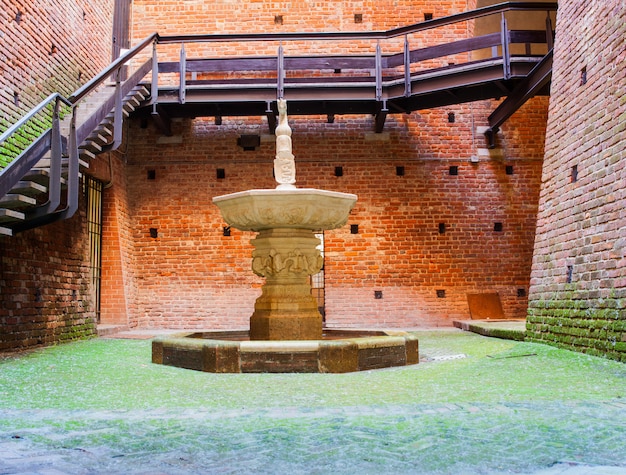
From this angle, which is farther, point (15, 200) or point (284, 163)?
point (284, 163)

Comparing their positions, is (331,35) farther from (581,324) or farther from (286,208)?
(581,324)

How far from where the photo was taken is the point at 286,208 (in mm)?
6594

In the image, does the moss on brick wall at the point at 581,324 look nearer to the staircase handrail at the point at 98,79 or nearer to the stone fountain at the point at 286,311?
the stone fountain at the point at 286,311

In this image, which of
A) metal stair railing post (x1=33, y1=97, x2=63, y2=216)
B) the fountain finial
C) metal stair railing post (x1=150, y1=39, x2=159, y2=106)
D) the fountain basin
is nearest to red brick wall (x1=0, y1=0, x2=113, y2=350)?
metal stair railing post (x1=150, y1=39, x2=159, y2=106)

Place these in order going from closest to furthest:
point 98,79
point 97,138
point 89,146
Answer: point 98,79
point 89,146
point 97,138

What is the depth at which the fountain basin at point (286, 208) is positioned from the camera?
6496 mm

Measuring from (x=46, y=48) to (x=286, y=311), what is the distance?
6.78 metres

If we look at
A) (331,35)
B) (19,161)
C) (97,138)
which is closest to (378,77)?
(331,35)

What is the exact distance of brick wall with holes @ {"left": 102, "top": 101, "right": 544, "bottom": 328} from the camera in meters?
13.2

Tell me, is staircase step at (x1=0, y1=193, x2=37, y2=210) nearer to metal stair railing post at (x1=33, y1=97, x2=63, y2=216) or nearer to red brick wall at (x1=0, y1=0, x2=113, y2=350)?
metal stair railing post at (x1=33, y1=97, x2=63, y2=216)

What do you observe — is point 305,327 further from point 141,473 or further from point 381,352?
point 141,473

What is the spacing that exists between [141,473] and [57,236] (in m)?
8.07

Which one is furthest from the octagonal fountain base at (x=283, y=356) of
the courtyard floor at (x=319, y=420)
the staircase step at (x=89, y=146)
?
the staircase step at (x=89, y=146)

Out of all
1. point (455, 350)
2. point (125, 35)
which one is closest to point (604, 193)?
point (455, 350)
